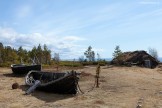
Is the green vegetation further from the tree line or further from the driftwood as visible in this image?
the driftwood

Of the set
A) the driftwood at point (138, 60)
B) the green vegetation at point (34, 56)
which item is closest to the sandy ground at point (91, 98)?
the driftwood at point (138, 60)

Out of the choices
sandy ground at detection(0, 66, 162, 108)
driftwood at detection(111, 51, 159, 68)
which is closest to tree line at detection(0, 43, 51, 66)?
driftwood at detection(111, 51, 159, 68)

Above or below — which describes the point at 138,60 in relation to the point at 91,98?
above

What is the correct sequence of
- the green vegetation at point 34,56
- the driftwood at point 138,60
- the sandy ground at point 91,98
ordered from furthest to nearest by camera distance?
the green vegetation at point 34,56 → the driftwood at point 138,60 → the sandy ground at point 91,98

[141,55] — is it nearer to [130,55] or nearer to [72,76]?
[130,55]

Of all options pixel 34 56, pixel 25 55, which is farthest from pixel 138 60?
pixel 25 55

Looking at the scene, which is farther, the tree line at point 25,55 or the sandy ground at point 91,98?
the tree line at point 25,55

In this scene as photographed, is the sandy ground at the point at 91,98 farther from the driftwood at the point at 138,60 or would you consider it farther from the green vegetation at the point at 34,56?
the green vegetation at the point at 34,56

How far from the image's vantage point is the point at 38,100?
17766 millimetres

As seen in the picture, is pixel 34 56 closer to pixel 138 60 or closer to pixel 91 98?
pixel 138 60

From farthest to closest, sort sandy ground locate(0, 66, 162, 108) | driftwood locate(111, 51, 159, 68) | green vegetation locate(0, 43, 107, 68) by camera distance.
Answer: green vegetation locate(0, 43, 107, 68)
driftwood locate(111, 51, 159, 68)
sandy ground locate(0, 66, 162, 108)

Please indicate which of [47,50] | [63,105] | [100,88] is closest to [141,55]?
[47,50]

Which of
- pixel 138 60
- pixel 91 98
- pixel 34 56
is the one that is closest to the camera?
pixel 91 98

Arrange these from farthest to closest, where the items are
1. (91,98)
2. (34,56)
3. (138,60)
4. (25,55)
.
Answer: (25,55) < (34,56) < (138,60) < (91,98)
